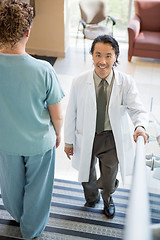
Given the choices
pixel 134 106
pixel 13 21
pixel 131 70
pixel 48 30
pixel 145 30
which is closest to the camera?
pixel 13 21

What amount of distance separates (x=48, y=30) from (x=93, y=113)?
13.0 ft

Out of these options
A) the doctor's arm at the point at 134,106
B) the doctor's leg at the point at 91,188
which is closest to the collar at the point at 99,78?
the doctor's arm at the point at 134,106

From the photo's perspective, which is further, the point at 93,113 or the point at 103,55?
the point at 93,113

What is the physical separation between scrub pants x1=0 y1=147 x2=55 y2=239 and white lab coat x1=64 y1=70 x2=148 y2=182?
268 mm

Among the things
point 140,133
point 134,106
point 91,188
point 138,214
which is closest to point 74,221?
point 91,188

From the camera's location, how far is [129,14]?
6660mm

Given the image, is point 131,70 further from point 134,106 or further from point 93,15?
point 134,106

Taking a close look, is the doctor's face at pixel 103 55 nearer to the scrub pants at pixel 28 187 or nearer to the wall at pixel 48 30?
the scrub pants at pixel 28 187

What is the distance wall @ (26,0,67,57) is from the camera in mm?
5711

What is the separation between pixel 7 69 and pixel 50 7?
421 cm

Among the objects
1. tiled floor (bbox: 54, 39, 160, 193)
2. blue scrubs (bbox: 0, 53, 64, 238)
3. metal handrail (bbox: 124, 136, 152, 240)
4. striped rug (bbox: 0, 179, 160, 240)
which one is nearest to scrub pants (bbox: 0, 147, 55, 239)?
blue scrubs (bbox: 0, 53, 64, 238)

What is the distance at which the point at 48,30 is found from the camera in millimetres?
5957

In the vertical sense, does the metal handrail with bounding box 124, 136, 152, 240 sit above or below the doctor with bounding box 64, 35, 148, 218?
above

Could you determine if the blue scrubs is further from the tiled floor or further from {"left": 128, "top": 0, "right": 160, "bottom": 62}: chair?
{"left": 128, "top": 0, "right": 160, "bottom": 62}: chair
